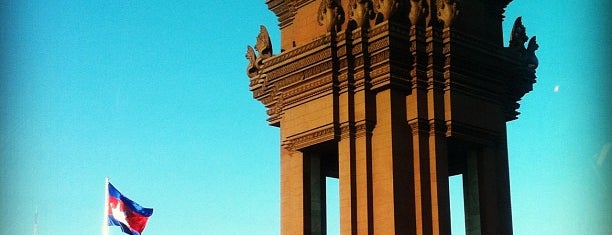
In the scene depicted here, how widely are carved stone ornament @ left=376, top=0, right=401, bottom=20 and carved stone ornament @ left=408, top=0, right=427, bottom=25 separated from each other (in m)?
0.49

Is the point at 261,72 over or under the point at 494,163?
over

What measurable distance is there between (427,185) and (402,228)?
1.45 metres

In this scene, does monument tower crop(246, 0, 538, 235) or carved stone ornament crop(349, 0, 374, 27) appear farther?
carved stone ornament crop(349, 0, 374, 27)

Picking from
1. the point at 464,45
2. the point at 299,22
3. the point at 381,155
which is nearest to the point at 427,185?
the point at 381,155

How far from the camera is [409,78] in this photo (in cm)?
3484

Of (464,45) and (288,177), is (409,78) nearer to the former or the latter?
(464,45)

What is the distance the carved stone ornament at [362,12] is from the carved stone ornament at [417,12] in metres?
1.09

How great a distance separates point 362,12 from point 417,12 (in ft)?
4.89

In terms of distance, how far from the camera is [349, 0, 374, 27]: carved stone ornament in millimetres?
34969

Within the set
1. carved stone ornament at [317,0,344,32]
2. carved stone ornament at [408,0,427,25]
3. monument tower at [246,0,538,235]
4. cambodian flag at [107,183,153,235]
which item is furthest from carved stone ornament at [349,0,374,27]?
cambodian flag at [107,183,153,235]

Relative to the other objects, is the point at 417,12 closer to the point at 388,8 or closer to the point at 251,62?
the point at 388,8

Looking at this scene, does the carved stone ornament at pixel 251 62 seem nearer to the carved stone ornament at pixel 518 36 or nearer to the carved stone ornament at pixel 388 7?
the carved stone ornament at pixel 388 7

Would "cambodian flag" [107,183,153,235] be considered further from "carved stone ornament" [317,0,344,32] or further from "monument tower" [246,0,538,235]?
"carved stone ornament" [317,0,344,32]

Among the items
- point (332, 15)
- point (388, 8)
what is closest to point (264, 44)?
point (332, 15)
